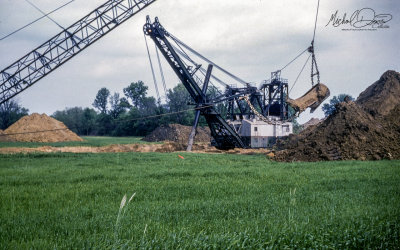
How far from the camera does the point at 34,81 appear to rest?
1983 cm

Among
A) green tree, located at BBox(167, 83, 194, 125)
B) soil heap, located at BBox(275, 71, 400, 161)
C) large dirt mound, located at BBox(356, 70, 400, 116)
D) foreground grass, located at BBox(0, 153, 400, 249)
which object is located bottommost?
foreground grass, located at BBox(0, 153, 400, 249)

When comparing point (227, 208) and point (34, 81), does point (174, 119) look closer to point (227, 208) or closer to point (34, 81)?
point (34, 81)

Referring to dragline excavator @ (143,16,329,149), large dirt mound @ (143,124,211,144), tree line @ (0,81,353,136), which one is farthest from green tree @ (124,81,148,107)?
dragline excavator @ (143,16,329,149)

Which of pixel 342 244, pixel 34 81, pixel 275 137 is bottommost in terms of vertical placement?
pixel 342 244

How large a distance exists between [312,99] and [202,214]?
2192 centimetres

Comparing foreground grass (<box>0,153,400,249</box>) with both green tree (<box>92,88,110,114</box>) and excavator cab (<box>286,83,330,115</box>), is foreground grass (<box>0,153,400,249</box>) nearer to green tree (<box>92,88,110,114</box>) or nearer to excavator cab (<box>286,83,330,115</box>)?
excavator cab (<box>286,83,330,115</box>)

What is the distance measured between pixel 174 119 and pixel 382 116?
47.9 m

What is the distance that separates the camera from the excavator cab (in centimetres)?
2427

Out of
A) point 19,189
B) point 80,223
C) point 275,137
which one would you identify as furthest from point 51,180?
point 275,137

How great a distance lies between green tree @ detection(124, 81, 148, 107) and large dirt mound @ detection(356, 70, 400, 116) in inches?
3027

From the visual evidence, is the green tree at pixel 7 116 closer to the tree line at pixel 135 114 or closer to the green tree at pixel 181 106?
the tree line at pixel 135 114

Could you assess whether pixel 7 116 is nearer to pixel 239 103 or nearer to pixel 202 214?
pixel 239 103

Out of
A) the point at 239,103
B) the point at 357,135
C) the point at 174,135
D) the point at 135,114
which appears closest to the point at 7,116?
the point at 135,114

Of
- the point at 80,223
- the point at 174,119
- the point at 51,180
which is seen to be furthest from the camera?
the point at 174,119
